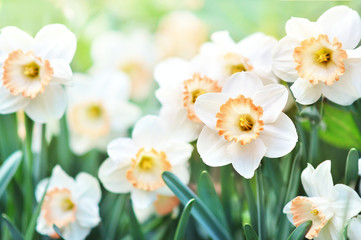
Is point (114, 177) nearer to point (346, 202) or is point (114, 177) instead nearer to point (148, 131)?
point (148, 131)

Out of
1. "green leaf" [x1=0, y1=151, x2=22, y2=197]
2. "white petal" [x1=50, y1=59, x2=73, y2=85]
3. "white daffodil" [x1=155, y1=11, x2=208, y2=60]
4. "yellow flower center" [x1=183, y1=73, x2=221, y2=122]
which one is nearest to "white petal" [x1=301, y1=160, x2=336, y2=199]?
"yellow flower center" [x1=183, y1=73, x2=221, y2=122]

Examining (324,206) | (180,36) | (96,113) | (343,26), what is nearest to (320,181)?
(324,206)

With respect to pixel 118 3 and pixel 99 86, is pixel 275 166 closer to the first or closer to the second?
pixel 99 86

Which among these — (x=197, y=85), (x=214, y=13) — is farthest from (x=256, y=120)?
(x=214, y=13)

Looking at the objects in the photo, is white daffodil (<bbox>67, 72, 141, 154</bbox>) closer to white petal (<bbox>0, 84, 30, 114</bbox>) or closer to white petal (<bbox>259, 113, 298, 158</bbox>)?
white petal (<bbox>0, 84, 30, 114</bbox>)

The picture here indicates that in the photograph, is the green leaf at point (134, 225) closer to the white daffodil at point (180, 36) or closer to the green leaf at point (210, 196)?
the green leaf at point (210, 196)
